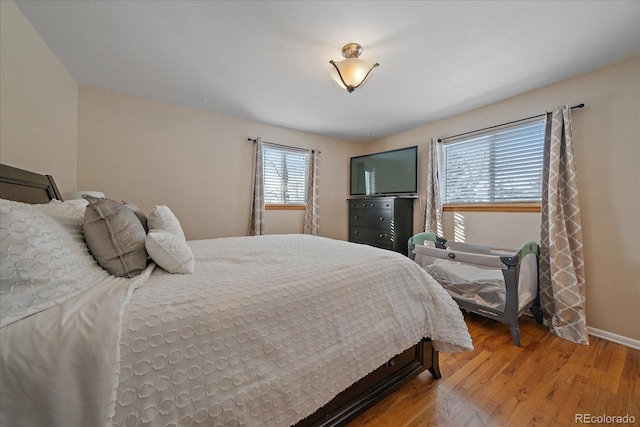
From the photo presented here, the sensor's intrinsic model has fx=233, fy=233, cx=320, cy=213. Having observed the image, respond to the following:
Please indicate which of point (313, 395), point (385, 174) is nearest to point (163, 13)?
point (313, 395)

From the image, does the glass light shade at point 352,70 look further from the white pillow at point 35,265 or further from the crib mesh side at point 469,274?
the white pillow at point 35,265

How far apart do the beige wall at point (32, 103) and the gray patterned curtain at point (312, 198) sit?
2.65 m

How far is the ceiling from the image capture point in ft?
4.74

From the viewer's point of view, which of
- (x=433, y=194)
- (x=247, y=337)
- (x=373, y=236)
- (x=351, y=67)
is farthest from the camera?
(x=373, y=236)

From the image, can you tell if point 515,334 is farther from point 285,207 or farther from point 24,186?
point 24,186

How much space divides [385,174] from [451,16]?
227cm

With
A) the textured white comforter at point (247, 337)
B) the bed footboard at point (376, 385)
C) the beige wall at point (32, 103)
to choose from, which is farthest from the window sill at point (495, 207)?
the beige wall at point (32, 103)

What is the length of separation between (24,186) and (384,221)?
3312 mm

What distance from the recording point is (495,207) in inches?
103

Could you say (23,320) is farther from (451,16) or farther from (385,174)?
(385,174)

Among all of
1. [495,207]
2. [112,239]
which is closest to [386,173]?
[495,207]

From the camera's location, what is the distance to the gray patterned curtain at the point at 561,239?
1.99 m

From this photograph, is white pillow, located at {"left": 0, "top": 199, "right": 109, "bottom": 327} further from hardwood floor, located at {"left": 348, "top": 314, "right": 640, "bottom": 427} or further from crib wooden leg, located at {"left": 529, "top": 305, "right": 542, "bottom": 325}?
crib wooden leg, located at {"left": 529, "top": 305, "right": 542, "bottom": 325}

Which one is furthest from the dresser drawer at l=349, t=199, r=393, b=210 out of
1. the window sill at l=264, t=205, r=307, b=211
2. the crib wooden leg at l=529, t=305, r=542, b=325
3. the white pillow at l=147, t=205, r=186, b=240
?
the white pillow at l=147, t=205, r=186, b=240
